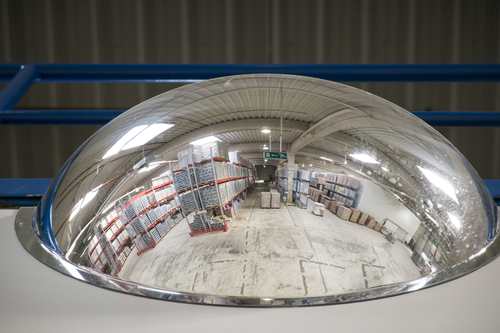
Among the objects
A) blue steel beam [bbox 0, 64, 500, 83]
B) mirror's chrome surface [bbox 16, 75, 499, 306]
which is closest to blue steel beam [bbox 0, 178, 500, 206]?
blue steel beam [bbox 0, 64, 500, 83]

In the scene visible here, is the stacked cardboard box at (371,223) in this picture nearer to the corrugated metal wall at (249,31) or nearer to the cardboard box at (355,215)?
the cardboard box at (355,215)

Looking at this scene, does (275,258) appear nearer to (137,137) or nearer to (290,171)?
(290,171)

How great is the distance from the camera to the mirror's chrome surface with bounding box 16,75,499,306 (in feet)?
1.61

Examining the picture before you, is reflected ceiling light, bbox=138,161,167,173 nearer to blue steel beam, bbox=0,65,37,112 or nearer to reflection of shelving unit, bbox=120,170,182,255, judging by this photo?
reflection of shelving unit, bbox=120,170,182,255

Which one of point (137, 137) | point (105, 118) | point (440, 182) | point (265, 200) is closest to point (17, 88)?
point (105, 118)

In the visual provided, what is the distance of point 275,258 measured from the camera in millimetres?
492

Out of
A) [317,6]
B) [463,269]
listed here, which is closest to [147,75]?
[463,269]

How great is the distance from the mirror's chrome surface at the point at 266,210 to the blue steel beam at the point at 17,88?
116 cm

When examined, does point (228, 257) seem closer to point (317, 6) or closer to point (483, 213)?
point (483, 213)

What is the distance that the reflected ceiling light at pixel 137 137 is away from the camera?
61cm

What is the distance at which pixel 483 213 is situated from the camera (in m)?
0.66

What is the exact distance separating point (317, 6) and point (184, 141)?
3443 mm

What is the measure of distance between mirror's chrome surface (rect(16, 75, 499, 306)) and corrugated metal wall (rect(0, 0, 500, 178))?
3.21m

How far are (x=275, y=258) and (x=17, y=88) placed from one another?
1586 mm
